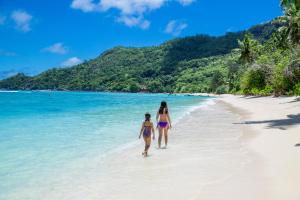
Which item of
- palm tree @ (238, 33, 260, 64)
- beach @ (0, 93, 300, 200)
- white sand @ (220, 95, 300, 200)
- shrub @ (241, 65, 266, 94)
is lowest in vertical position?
beach @ (0, 93, 300, 200)

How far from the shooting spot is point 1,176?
10.7m

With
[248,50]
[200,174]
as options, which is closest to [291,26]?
[248,50]

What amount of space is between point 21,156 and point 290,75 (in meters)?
41.0

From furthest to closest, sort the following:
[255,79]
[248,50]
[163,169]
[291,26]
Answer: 1. [248,50]
2. [255,79]
3. [291,26]
4. [163,169]

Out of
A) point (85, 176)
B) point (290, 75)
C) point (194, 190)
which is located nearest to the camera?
point (194, 190)

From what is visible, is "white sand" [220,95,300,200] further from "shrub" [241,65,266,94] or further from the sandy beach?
"shrub" [241,65,266,94]

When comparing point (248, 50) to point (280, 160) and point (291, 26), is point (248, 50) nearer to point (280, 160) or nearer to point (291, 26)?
point (291, 26)

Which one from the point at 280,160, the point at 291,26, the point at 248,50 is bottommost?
the point at 280,160

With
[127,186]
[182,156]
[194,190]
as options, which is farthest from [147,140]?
[194,190]

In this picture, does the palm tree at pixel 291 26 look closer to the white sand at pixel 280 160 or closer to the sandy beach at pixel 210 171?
the white sand at pixel 280 160

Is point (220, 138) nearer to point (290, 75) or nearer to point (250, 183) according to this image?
point (250, 183)

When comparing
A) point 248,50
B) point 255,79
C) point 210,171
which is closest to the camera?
point 210,171

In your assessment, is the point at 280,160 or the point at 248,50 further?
the point at 248,50

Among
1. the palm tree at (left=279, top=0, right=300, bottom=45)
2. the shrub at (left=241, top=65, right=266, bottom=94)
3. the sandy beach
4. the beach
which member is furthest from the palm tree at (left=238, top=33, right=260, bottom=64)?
the sandy beach
